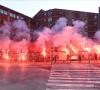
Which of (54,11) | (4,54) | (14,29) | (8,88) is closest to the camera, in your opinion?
(8,88)

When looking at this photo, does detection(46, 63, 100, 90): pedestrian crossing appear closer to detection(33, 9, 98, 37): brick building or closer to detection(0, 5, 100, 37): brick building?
detection(0, 5, 100, 37): brick building

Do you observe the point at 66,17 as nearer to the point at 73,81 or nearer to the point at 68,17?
the point at 68,17

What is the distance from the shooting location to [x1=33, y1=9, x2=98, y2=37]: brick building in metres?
58.1

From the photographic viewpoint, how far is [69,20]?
194ft

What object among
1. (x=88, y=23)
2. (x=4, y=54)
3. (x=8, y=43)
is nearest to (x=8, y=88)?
(x=4, y=54)

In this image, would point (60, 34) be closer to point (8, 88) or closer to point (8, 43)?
point (8, 43)

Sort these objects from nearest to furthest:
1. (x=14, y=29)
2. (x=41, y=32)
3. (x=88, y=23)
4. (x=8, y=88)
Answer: (x=8, y=88) < (x=14, y=29) < (x=41, y=32) < (x=88, y=23)

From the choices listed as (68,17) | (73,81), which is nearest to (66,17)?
(68,17)

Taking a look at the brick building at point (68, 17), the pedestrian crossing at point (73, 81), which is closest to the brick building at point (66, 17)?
the brick building at point (68, 17)

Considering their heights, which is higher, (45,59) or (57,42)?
(57,42)

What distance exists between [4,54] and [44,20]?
34.3 meters

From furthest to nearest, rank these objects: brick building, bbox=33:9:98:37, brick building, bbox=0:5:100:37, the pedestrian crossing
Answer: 1. brick building, bbox=33:9:98:37
2. brick building, bbox=0:5:100:37
3. the pedestrian crossing

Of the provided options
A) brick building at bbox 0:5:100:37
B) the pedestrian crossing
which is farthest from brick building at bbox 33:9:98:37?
the pedestrian crossing

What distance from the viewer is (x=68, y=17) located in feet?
194
